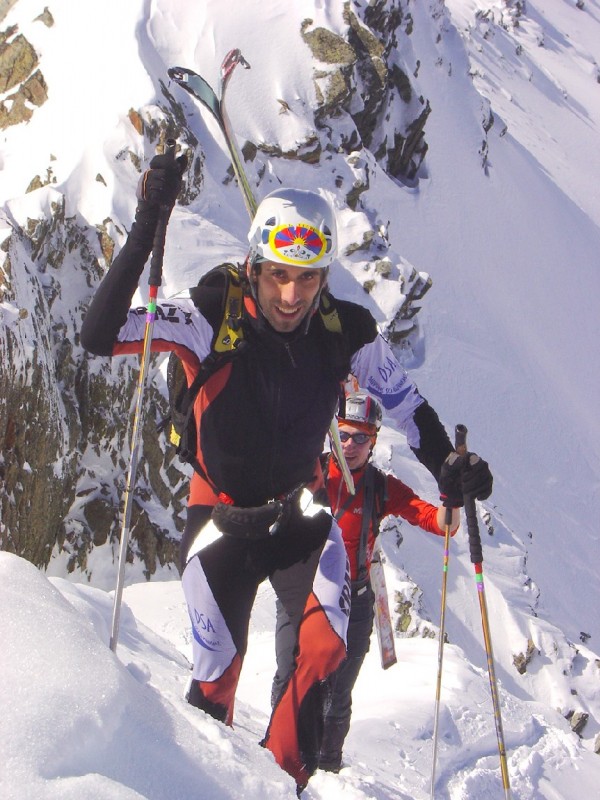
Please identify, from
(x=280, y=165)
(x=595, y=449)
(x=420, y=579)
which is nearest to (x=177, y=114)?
(x=280, y=165)

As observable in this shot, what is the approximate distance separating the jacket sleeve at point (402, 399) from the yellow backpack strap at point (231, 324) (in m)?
0.66

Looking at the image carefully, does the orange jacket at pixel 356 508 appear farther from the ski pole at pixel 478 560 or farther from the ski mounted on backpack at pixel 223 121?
the ski pole at pixel 478 560

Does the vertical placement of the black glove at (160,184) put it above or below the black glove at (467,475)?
above

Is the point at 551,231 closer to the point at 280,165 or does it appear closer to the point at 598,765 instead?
the point at 280,165

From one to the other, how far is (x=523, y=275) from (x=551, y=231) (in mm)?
6472

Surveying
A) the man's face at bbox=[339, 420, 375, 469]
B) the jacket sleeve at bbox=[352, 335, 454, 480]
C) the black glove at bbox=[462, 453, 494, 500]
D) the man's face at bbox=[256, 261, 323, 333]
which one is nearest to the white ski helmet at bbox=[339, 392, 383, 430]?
the man's face at bbox=[339, 420, 375, 469]

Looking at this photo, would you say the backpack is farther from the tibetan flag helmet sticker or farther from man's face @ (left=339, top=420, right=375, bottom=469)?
man's face @ (left=339, top=420, right=375, bottom=469)

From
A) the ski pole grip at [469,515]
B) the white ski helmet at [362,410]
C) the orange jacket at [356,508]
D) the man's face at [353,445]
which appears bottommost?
the orange jacket at [356,508]

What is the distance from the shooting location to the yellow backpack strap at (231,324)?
3518 millimetres

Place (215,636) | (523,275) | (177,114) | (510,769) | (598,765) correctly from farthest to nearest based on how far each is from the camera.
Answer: (523,275)
(177,114)
(598,765)
(510,769)
(215,636)

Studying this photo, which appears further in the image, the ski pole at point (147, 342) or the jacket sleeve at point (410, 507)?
the jacket sleeve at point (410, 507)

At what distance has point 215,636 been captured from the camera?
3.44 metres

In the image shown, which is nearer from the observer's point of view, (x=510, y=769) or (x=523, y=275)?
(x=510, y=769)

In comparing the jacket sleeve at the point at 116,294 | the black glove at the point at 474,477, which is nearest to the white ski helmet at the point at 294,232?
the jacket sleeve at the point at 116,294
